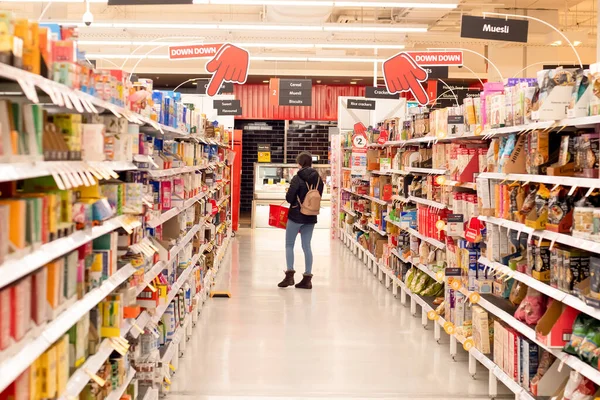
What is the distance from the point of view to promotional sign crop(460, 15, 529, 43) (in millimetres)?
9180

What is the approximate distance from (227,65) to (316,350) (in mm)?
7270

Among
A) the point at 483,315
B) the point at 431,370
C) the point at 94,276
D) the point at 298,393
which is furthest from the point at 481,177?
the point at 94,276

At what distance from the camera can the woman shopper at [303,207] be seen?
30.5ft

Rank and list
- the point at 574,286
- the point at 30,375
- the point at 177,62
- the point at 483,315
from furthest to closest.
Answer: the point at 177,62 < the point at 483,315 < the point at 574,286 < the point at 30,375

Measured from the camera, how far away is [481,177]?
5453 mm

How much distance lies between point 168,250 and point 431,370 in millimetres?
2293

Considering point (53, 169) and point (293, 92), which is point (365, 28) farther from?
point (53, 169)

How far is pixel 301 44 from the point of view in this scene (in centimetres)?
1334

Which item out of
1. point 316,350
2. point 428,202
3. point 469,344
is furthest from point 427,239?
point 469,344

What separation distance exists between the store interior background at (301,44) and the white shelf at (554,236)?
7.28 m

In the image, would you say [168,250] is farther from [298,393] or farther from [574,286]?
Result: [574,286]

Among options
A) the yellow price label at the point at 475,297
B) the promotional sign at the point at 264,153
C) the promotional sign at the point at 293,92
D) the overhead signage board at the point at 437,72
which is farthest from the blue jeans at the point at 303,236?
the promotional sign at the point at 264,153

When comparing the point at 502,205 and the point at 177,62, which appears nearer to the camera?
the point at 502,205

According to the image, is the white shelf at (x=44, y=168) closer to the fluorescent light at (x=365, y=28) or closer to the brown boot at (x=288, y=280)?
the brown boot at (x=288, y=280)
